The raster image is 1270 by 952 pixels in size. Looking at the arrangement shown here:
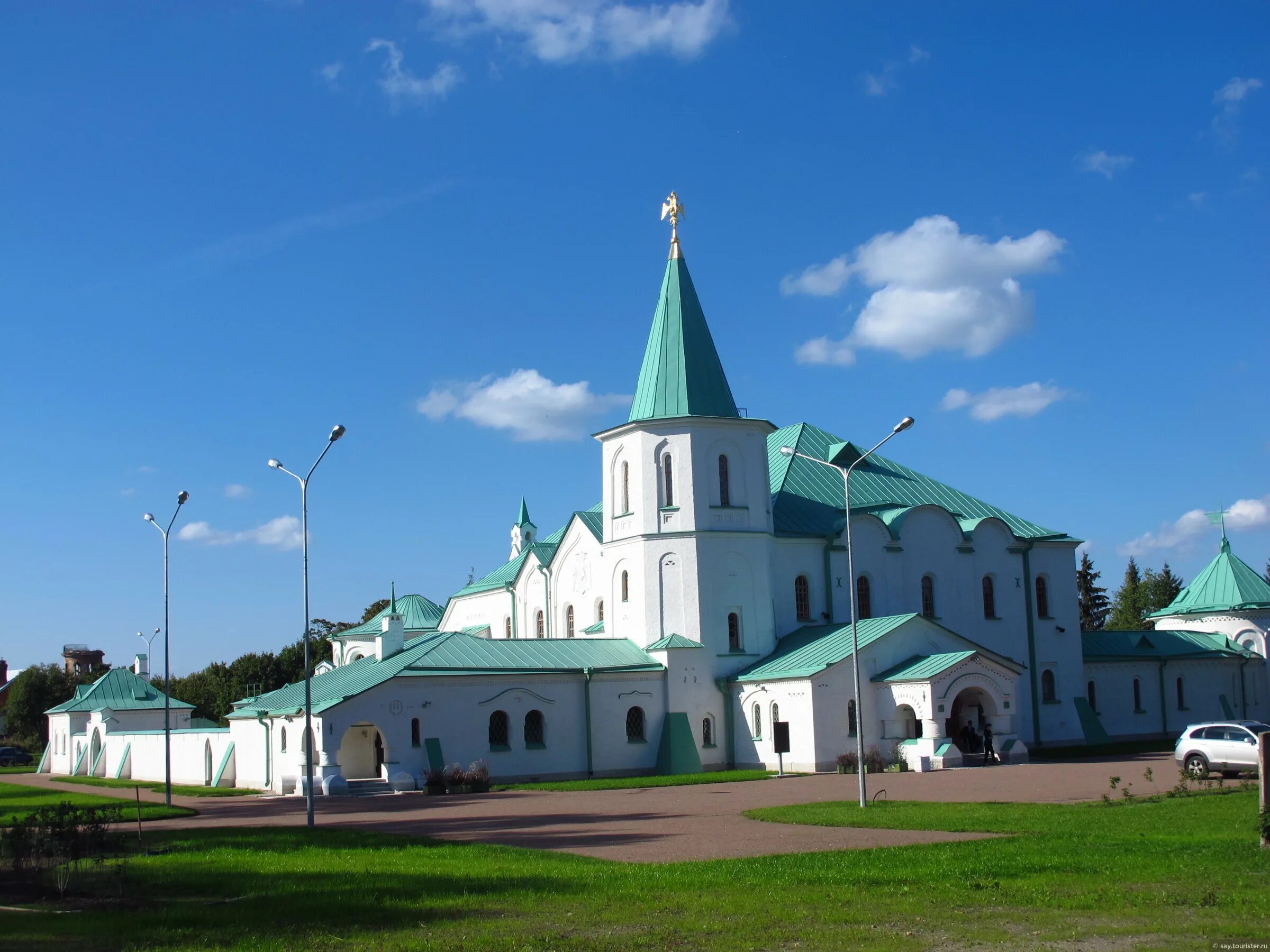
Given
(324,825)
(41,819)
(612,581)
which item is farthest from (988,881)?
(612,581)

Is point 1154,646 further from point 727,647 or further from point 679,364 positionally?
point 679,364

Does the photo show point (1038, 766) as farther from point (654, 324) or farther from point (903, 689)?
point (654, 324)

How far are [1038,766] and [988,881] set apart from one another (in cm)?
2460

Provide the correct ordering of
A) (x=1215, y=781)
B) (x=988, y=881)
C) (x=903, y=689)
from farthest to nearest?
(x=903, y=689) → (x=1215, y=781) → (x=988, y=881)

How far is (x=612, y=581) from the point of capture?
46.4 meters

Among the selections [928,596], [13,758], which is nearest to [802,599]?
[928,596]

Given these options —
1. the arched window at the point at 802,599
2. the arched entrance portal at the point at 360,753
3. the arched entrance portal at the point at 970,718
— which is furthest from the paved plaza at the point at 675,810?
the arched window at the point at 802,599

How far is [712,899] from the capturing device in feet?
44.3

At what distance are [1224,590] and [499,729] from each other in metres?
36.7

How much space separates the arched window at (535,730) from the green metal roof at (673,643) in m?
4.67

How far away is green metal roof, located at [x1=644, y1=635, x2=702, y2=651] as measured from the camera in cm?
4331

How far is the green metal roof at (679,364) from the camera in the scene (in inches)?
1777

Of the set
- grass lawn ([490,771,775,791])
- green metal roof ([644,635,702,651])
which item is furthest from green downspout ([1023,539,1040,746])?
green metal roof ([644,635,702,651])

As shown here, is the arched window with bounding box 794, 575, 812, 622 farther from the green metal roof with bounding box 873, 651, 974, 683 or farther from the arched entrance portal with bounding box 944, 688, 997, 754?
the arched entrance portal with bounding box 944, 688, 997, 754
